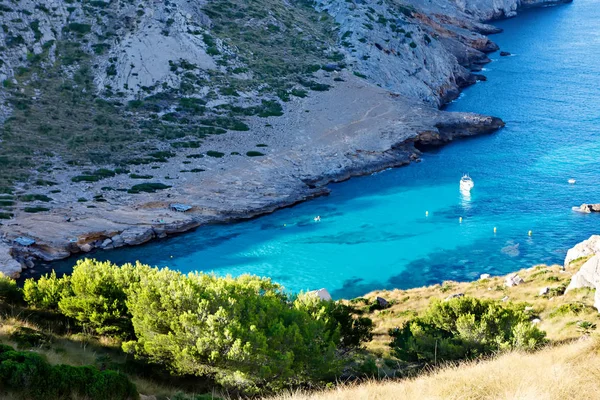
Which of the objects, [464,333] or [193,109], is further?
[193,109]

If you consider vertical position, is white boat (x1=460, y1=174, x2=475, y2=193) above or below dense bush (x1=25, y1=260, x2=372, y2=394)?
below

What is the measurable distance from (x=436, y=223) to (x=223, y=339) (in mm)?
36355

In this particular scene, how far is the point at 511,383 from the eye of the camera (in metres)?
11.4

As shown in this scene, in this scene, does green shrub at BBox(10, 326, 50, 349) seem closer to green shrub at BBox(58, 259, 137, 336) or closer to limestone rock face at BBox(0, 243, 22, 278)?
green shrub at BBox(58, 259, 137, 336)

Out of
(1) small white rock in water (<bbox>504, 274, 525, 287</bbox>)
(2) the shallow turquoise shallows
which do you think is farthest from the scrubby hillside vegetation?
(2) the shallow turquoise shallows

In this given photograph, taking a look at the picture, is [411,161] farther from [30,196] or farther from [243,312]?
[243,312]

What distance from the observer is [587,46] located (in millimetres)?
100625

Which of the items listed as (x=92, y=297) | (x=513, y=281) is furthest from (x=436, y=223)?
(x=92, y=297)

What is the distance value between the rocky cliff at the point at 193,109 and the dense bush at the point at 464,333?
2996 centimetres

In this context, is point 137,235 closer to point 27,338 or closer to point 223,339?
point 27,338

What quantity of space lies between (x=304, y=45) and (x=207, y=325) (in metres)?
70.3

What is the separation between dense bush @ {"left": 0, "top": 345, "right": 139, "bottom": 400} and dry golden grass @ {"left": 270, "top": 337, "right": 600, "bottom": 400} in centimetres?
525

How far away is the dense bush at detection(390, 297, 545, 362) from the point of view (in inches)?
821

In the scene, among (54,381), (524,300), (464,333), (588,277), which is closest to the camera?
(54,381)
